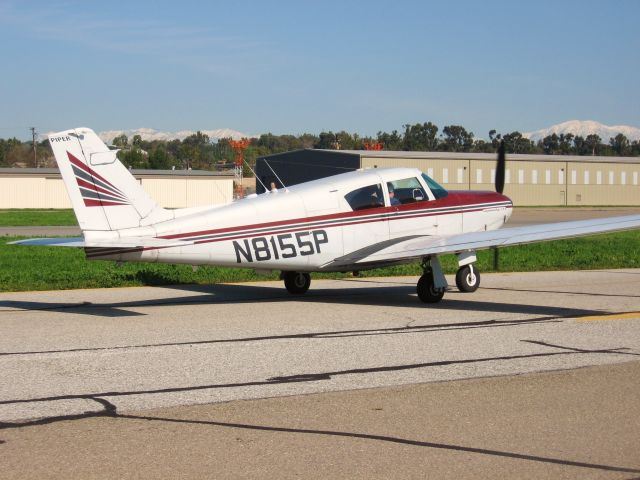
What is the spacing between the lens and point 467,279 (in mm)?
16156

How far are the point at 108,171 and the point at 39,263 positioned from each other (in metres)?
10.1

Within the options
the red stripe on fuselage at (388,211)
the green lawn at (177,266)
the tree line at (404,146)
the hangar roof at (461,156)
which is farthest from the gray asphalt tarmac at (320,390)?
the tree line at (404,146)

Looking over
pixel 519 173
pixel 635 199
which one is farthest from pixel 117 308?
pixel 635 199

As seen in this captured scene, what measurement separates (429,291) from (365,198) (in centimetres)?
193

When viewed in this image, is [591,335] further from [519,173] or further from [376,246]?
[519,173]

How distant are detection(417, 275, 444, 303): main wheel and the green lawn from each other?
186 inches

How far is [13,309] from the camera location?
13984mm

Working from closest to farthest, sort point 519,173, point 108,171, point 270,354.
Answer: point 270,354
point 108,171
point 519,173

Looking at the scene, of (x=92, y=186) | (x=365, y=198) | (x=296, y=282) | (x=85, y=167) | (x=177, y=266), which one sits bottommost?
(x=177, y=266)

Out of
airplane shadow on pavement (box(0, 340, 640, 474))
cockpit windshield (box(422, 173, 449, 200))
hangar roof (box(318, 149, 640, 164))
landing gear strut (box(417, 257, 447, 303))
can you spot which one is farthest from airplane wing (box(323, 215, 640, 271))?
hangar roof (box(318, 149, 640, 164))

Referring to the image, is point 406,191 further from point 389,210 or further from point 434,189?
point 434,189

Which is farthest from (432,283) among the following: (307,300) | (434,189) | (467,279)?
(307,300)

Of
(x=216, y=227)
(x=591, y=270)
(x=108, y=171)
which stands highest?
(x=108, y=171)

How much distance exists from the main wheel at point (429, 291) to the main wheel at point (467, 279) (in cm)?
134
